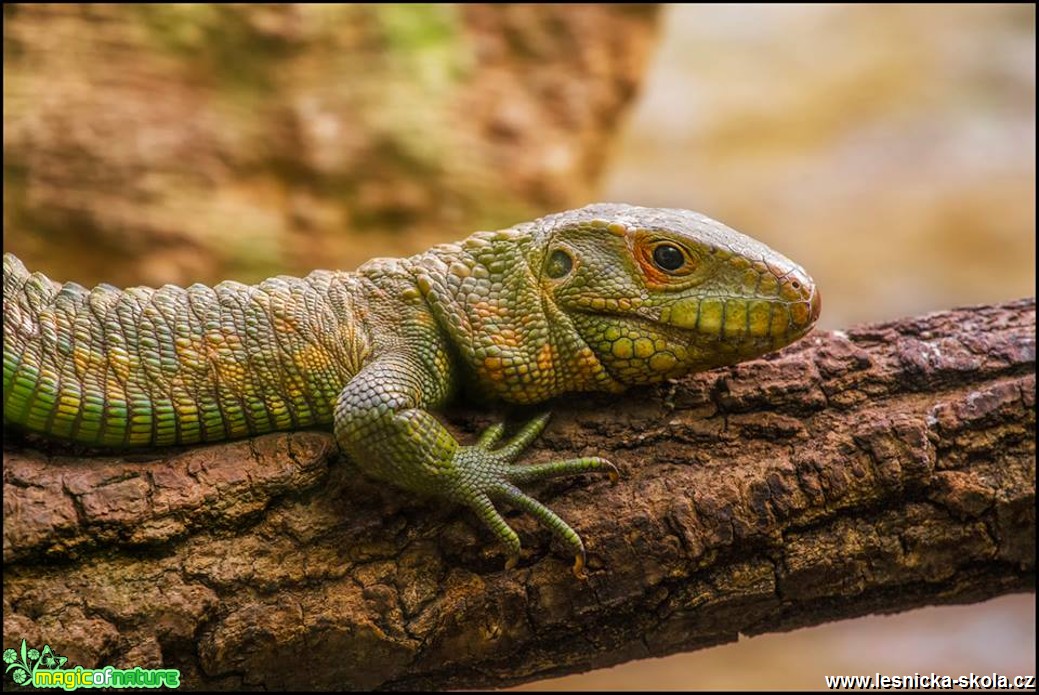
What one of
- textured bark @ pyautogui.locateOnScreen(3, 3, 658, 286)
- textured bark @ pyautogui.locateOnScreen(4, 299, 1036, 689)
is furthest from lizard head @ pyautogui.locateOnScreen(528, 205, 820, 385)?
textured bark @ pyautogui.locateOnScreen(3, 3, 658, 286)

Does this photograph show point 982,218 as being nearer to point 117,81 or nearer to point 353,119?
point 353,119

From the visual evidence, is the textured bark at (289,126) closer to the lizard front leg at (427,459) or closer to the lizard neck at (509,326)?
the lizard neck at (509,326)

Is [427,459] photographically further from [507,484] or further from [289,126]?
[289,126]

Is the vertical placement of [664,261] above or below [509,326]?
above

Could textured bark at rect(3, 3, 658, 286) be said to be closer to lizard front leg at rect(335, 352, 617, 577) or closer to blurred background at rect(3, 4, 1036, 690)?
blurred background at rect(3, 4, 1036, 690)

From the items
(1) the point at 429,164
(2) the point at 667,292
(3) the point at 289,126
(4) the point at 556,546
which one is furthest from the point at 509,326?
(3) the point at 289,126

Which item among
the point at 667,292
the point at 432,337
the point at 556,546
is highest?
the point at 667,292

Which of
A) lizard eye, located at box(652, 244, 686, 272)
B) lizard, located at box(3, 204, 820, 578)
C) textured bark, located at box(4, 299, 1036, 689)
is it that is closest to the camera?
textured bark, located at box(4, 299, 1036, 689)
